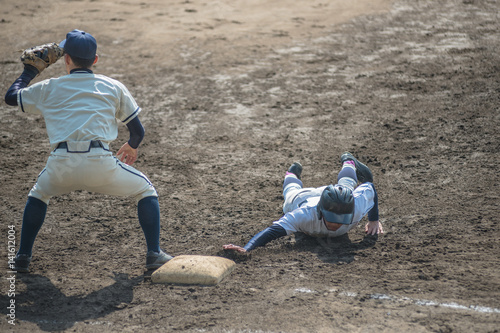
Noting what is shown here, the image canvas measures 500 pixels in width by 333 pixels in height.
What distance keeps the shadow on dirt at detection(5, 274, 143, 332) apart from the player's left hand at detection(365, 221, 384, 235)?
196 cm

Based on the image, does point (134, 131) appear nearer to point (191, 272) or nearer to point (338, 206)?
point (191, 272)

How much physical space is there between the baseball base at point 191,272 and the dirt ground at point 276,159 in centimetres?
7

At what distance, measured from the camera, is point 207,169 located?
614cm

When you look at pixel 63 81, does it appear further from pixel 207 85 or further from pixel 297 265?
pixel 207 85

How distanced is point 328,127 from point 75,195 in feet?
10.3

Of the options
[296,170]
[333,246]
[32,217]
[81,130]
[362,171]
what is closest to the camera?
[81,130]

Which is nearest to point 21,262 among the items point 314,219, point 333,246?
point 314,219

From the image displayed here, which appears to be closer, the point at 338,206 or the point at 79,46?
the point at 79,46

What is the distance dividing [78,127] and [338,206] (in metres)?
2.03

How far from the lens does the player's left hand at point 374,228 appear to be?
15.1 feet

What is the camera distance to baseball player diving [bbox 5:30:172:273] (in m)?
3.63

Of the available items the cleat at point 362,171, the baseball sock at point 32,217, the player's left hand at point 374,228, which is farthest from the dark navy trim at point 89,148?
the cleat at point 362,171

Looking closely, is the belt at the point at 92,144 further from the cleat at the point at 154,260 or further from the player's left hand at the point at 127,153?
the cleat at the point at 154,260

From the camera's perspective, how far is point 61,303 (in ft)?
12.0
